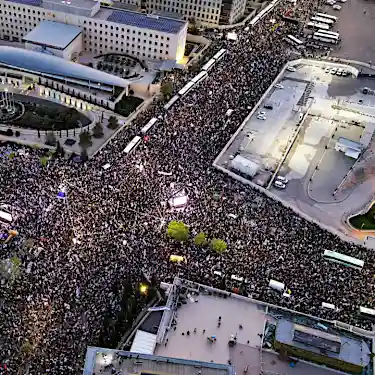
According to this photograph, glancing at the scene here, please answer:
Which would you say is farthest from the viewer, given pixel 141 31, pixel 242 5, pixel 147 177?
pixel 242 5

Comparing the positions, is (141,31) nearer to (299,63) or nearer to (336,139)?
(299,63)

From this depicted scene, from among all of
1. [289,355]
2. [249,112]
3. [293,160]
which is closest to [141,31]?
[249,112]

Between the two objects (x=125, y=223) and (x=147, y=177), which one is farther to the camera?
(x=147, y=177)

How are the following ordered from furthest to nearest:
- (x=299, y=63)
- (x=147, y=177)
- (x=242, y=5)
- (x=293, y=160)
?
(x=242, y=5)
(x=299, y=63)
(x=293, y=160)
(x=147, y=177)

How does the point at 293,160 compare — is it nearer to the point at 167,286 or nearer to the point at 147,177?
the point at 147,177

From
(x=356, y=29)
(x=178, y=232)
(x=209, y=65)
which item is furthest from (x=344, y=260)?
(x=356, y=29)
